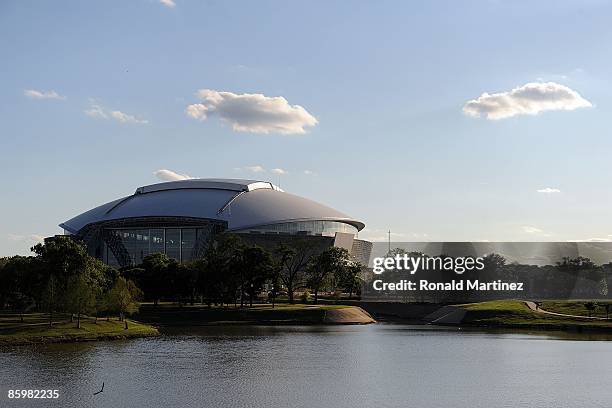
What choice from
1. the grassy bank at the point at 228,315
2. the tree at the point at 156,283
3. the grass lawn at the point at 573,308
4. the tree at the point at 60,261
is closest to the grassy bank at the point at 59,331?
the tree at the point at 60,261

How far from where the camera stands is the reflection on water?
48906 millimetres

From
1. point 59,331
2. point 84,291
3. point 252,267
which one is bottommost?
point 59,331

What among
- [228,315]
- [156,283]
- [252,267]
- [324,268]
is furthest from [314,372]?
[324,268]

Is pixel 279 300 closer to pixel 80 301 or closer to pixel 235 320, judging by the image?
pixel 235 320

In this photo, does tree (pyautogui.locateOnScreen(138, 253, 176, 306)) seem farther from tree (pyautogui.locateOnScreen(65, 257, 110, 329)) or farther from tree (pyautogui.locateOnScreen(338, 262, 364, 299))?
tree (pyautogui.locateOnScreen(338, 262, 364, 299))

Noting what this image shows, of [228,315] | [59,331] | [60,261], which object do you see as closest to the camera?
[59,331]

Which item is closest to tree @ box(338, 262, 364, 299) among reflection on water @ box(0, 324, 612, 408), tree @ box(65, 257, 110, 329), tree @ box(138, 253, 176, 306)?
tree @ box(138, 253, 176, 306)

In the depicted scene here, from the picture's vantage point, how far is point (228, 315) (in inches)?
4710

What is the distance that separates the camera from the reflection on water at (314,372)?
48906mm

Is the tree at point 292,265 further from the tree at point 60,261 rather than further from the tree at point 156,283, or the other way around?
the tree at point 60,261

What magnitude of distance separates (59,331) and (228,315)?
39.3 m

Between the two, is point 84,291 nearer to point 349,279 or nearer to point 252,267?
point 252,267

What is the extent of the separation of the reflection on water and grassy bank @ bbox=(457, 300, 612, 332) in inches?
747

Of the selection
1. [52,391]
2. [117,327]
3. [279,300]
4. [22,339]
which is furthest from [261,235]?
[52,391]
